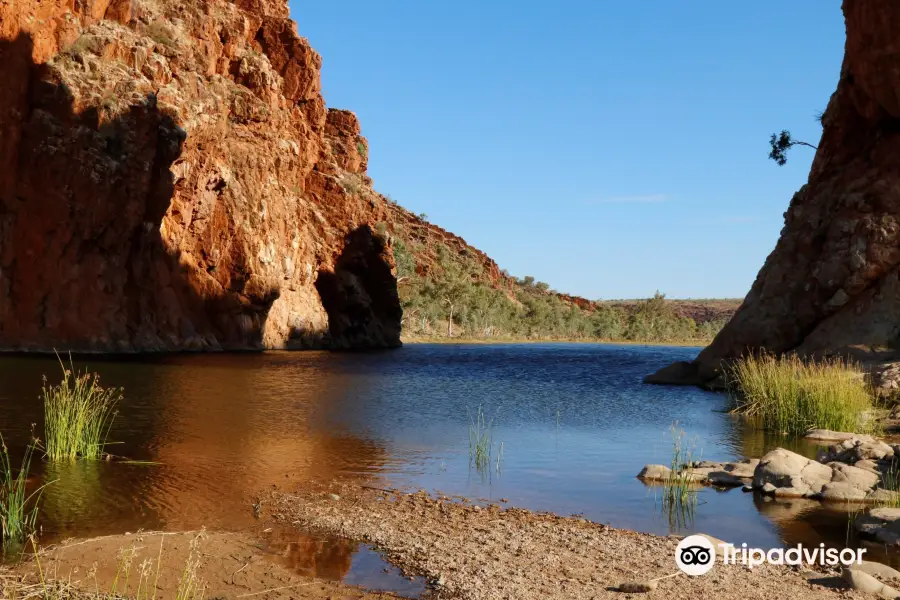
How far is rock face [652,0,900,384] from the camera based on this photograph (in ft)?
73.9

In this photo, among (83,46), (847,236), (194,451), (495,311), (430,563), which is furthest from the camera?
(495,311)

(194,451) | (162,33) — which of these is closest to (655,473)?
(194,451)

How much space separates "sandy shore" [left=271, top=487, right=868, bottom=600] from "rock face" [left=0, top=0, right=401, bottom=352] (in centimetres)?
3372

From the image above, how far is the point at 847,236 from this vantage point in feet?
79.3

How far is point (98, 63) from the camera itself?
133ft

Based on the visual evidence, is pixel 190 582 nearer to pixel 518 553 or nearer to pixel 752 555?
pixel 518 553

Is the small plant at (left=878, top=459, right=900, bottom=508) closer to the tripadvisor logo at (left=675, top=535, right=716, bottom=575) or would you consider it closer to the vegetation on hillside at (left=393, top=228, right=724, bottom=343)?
the tripadvisor logo at (left=675, top=535, right=716, bottom=575)

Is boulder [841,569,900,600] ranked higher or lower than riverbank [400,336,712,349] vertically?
higher

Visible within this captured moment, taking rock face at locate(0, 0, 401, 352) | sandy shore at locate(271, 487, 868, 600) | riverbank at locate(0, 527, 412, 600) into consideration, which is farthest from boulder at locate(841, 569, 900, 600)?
rock face at locate(0, 0, 401, 352)

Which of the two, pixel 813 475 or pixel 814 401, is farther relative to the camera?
pixel 814 401

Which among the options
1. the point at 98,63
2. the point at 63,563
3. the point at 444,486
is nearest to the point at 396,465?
the point at 444,486

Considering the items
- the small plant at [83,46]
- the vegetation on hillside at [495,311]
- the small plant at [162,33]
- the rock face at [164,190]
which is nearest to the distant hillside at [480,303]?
the vegetation on hillside at [495,311]

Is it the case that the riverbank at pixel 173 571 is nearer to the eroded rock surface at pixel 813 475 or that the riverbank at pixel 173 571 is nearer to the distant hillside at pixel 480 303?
the eroded rock surface at pixel 813 475

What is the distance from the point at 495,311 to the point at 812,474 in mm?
88649
